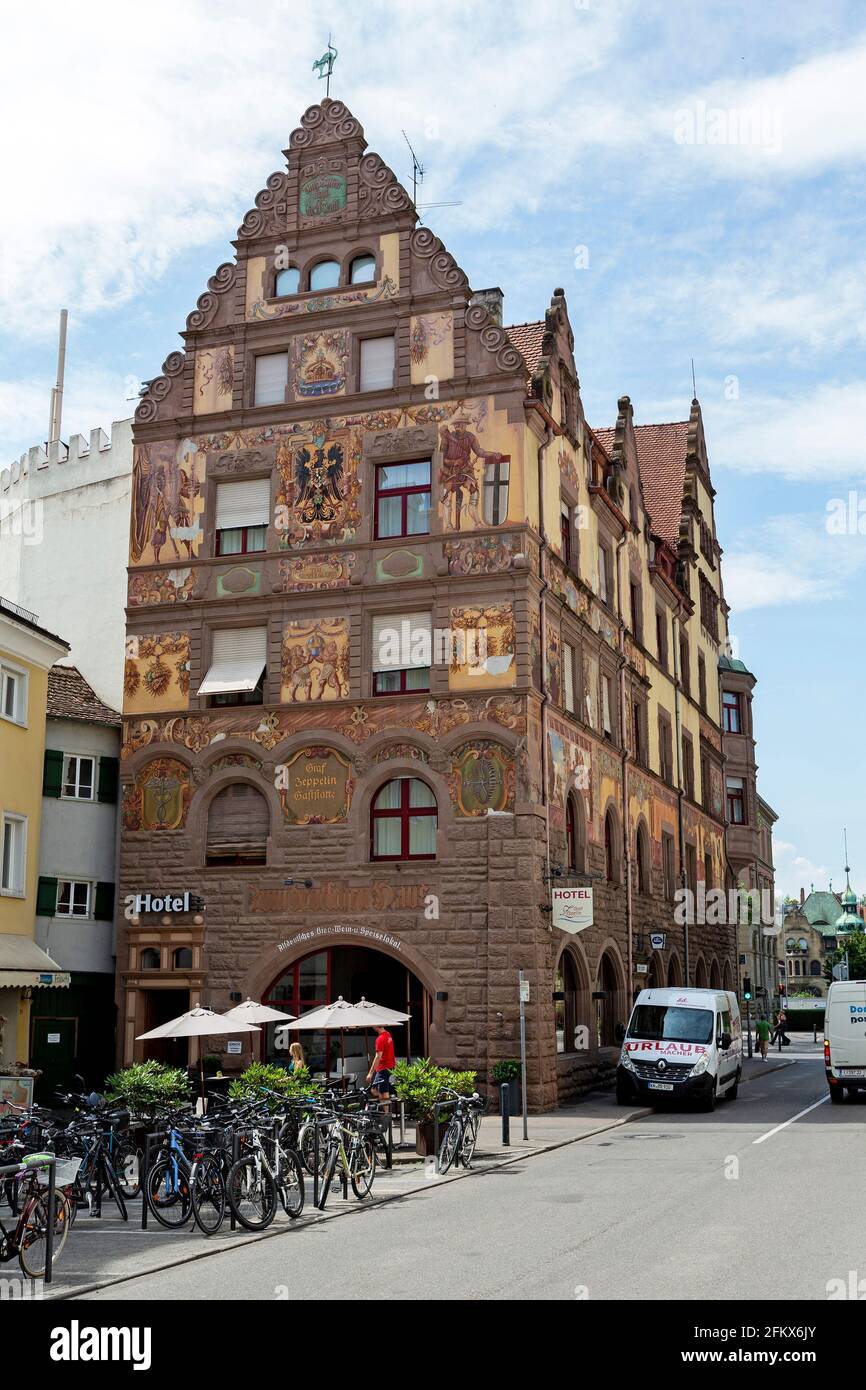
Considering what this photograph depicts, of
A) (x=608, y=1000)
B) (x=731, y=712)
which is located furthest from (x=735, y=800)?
(x=608, y=1000)

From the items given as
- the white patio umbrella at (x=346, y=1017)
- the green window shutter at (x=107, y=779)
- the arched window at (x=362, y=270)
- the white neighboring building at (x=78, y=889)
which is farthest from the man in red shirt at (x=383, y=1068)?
the arched window at (x=362, y=270)

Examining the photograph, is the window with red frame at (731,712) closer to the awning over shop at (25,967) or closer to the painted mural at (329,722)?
the painted mural at (329,722)

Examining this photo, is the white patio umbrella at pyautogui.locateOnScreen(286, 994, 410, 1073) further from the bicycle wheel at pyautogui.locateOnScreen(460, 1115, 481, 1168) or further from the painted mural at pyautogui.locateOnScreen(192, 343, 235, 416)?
the painted mural at pyautogui.locateOnScreen(192, 343, 235, 416)

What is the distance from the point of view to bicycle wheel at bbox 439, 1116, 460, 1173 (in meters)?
19.5

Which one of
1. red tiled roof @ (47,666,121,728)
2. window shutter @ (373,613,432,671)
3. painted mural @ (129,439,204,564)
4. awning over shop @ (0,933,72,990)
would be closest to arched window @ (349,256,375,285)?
painted mural @ (129,439,204,564)

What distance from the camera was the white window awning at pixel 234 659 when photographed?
104 feet

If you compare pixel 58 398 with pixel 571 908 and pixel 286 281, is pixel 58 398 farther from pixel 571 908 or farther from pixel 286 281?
pixel 571 908

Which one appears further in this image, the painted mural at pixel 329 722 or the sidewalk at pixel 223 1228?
the painted mural at pixel 329 722

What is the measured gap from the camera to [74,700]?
110ft

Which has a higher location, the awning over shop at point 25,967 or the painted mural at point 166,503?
the painted mural at point 166,503

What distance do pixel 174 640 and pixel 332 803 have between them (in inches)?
214

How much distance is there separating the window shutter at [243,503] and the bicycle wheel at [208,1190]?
19482mm

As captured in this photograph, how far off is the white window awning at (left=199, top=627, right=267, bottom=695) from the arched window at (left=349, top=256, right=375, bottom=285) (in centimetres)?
819

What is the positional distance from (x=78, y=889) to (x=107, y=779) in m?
2.56
